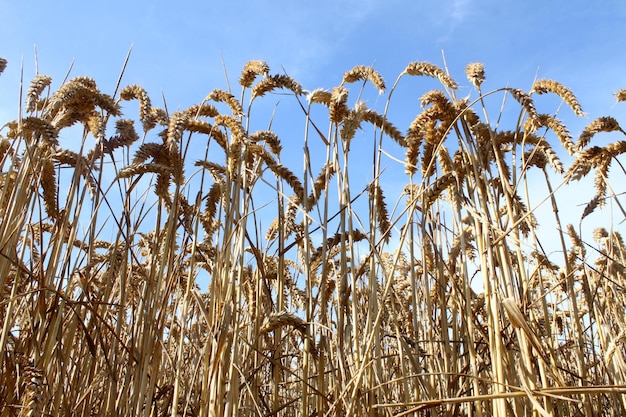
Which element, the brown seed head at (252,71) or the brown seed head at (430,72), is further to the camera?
the brown seed head at (252,71)

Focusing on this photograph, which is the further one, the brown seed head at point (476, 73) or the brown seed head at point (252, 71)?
the brown seed head at point (252, 71)

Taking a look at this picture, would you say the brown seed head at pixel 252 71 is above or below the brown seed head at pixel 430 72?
above

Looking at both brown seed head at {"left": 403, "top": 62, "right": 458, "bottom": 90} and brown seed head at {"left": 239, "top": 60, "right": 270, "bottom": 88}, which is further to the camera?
brown seed head at {"left": 239, "top": 60, "right": 270, "bottom": 88}

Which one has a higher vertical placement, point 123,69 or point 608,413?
point 123,69

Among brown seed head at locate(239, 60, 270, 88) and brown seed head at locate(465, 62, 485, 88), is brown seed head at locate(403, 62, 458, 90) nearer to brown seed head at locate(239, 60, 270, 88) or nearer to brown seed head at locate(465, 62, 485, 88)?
brown seed head at locate(465, 62, 485, 88)

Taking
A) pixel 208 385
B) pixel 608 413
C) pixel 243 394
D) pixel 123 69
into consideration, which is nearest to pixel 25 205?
pixel 123 69

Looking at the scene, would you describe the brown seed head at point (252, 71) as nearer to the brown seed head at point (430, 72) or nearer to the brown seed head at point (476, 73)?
the brown seed head at point (430, 72)

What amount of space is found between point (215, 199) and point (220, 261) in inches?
26.0

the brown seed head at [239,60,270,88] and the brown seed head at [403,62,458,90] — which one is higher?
the brown seed head at [239,60,270,88]

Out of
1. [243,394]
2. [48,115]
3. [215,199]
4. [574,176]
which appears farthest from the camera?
[243,394]

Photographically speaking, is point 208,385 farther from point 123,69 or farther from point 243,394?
point 123,69

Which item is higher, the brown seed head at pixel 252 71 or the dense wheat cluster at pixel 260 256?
the brown seed head at pixel 252 71

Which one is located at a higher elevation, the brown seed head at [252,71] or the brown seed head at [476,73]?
the brown seed head at [252,71]

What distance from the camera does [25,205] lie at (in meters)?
1.96
